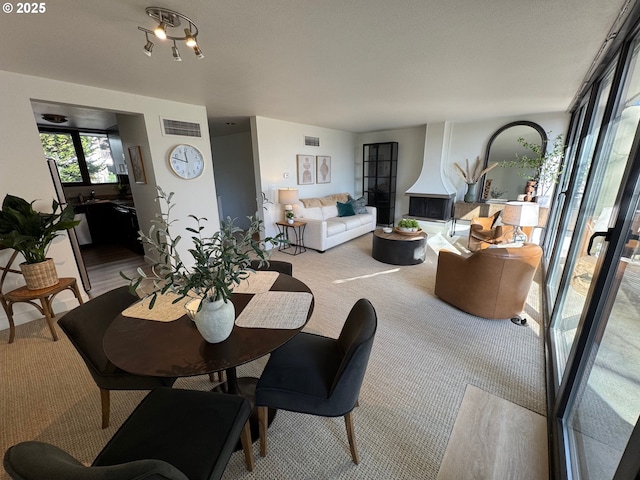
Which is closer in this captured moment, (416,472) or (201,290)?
(201,290)

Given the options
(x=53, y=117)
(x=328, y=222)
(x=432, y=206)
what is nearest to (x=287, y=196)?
(x=328, y=222)

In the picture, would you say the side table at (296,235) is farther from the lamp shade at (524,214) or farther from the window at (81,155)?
the window at (81,155)

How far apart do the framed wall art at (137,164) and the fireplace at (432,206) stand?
515 centimetres

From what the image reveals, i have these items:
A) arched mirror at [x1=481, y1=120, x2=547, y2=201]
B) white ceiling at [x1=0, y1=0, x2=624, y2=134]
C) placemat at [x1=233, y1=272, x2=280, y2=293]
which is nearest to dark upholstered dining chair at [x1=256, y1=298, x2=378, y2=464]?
placemat at [x1=233, y1=272, x2=280, y2=293]

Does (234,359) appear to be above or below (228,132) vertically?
below

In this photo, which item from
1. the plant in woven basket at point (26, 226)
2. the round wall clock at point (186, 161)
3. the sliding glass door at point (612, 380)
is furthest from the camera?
the round wall clock at point (186, 161)

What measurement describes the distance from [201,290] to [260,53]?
1.91 m

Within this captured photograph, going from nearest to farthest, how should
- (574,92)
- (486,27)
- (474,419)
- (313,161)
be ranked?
(474,419) → (486,27) → (574,92) → (313,161)

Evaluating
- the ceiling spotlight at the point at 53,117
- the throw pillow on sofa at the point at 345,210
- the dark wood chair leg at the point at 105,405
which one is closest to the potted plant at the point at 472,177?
the throw pillow on sofa at the point at 345,210

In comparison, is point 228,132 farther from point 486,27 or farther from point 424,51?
point 486,27

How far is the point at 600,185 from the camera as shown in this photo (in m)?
2.05

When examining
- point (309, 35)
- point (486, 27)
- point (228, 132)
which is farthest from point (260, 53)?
point (228, 132)

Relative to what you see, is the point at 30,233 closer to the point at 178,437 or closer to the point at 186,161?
the point at 186,161

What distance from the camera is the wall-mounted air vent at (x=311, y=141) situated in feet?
18.1
